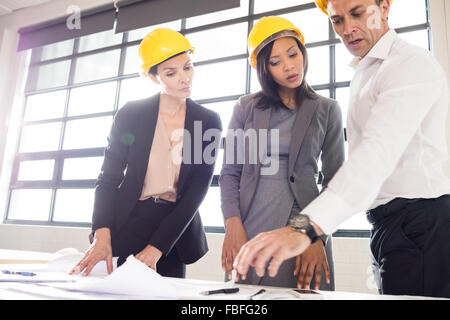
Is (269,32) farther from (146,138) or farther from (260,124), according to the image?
(146,138)

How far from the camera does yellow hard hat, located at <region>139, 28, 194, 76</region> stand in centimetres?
167

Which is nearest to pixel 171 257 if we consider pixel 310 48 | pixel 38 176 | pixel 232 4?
pixel 310 48

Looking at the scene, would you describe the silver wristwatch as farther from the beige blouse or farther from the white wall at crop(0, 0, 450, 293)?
the white wall at crop(0, 0, 450, 293)

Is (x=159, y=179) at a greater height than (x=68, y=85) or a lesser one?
lesser

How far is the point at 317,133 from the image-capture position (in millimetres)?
1310

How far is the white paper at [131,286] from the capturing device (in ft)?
2.22

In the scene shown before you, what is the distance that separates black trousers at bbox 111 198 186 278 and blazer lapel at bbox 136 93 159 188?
104mm

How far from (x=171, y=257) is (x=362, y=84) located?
101cm

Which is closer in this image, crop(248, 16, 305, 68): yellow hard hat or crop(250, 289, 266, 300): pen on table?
crop(250, 289, 266, 300): pen on table

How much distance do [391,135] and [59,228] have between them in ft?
15.4

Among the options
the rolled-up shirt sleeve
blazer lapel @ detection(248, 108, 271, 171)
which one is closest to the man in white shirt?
the rolled-up shirt sleeve

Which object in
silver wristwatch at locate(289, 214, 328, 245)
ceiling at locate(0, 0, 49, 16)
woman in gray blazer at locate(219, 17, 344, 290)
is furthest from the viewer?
ceiling at locate(0, 0, 49, 16)

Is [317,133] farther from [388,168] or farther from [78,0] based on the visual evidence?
[78,0]
